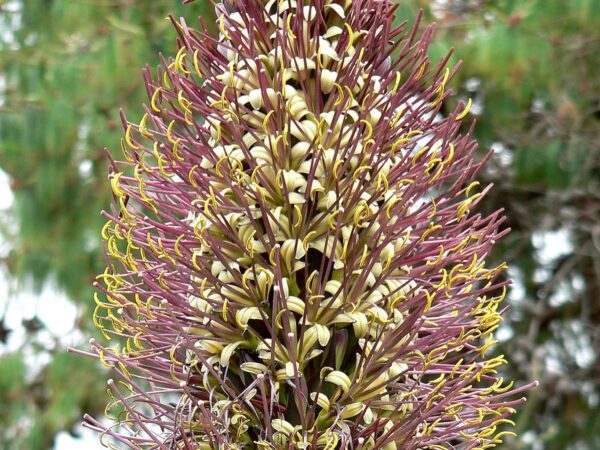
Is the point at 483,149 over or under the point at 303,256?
under

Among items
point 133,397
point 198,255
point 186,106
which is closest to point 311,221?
point 198,255

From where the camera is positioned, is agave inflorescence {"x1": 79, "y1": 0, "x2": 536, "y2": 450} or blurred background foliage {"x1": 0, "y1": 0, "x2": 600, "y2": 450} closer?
agave inflorescence {"x1": 79, "y1": 0, "x2": 536, "y2": 450}

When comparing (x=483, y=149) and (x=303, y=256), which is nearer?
(x=303, y=256)

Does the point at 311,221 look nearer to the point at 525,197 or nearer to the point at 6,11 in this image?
the point at 525,197

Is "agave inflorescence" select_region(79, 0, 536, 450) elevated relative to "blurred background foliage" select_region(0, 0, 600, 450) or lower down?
elevated

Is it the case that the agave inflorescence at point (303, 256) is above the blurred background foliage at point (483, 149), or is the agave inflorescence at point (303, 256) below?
above
